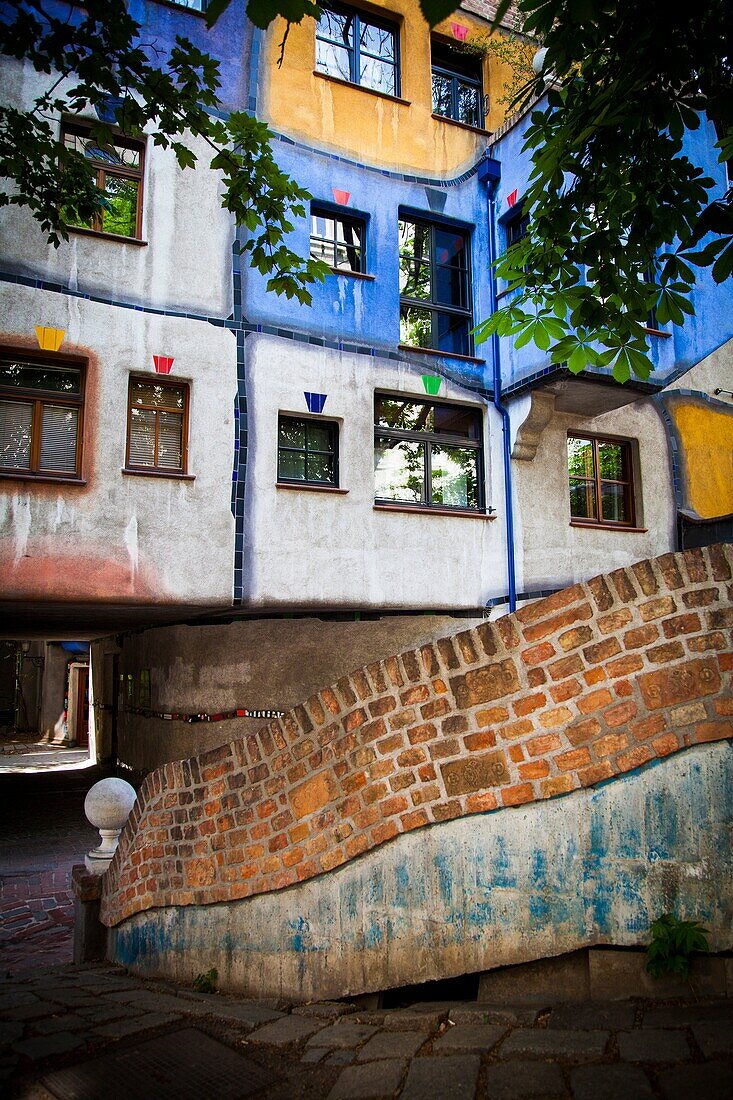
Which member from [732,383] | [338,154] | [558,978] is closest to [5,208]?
[338,154]

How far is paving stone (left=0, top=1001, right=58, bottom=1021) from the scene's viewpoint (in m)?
4.13

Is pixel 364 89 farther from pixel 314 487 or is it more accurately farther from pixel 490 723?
pixel 490 723

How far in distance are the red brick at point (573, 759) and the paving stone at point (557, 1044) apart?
0.99m

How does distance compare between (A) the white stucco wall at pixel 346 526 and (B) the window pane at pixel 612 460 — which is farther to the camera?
(B) the window pane at pixel 612 460

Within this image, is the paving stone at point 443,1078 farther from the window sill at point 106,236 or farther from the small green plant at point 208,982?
the window sill at point 106,236

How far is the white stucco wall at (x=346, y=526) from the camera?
33.2 feet

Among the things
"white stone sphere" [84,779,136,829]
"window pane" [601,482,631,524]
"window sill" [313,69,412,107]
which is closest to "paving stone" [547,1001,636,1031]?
"white stone sphere" [84,779,136,829]

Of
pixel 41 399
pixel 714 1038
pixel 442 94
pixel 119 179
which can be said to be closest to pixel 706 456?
pixel 442 94

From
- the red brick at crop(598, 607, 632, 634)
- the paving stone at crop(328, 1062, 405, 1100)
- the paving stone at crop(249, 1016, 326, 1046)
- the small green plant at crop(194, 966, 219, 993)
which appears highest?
the red brick at crop(598, 607, 632, 634)

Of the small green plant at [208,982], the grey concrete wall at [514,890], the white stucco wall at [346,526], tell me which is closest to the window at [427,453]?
the white stucco wall at [346,526]

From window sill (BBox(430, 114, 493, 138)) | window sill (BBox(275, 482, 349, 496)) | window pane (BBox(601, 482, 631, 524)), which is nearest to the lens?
window sill (BBox(275, 482, 349, 496))

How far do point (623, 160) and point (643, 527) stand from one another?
8386 millimetres

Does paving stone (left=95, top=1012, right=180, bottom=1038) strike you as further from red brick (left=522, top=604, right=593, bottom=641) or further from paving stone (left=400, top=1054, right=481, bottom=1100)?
red brick (left=522, top=604, right=593, bottom=641)

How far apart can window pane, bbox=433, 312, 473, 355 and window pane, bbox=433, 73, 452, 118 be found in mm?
3544
